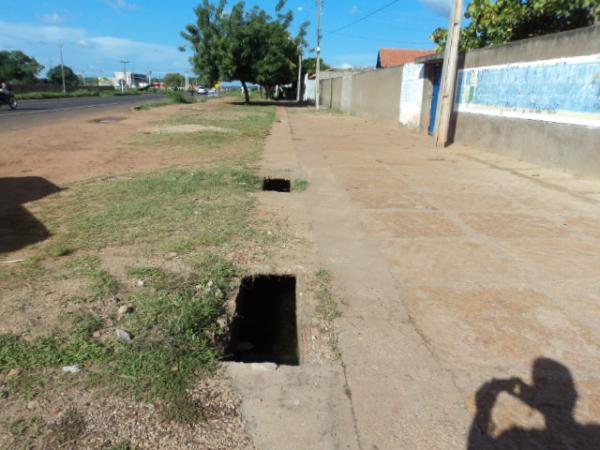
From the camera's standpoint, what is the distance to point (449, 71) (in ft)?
35.2

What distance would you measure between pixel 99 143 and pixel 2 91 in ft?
47.9

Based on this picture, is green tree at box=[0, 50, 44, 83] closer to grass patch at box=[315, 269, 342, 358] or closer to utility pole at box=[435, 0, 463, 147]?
utility pole at box=[435, 0, 463, 147]

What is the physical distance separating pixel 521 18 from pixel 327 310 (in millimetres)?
11814

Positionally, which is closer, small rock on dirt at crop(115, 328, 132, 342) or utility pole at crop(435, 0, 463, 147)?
small rock on dirt at crop(115, 328, 132, 342)

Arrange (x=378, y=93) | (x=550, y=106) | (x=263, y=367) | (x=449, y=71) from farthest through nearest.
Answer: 1. (x=378, y=93)
2. (x=449, y=71)
3. (x=550, y=106)
4. (x=263, y=367)

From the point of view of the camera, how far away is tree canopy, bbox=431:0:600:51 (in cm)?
1061

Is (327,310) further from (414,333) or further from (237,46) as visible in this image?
(237,46)

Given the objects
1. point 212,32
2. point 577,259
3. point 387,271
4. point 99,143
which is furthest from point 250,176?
point 212,32

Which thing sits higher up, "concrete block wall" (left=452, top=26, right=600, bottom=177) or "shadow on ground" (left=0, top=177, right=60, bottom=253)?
"concrete block wall" (left=452, top=26, right=600, bottom=177)

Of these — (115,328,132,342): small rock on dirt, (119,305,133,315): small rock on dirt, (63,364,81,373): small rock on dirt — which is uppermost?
(119,305,133,315): small rock on dirt

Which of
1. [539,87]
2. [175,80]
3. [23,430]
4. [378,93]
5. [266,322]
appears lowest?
[266,322]

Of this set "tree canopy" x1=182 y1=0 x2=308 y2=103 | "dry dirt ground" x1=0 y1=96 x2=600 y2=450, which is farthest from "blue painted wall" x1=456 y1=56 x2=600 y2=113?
"tree canopy" x1=182 y1=0 x2=308 y2=103

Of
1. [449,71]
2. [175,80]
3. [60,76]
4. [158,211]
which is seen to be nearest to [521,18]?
[449,71]

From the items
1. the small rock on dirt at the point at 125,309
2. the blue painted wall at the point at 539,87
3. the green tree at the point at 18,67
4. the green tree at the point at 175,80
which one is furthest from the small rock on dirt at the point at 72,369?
the green tree at the point at 175,80
